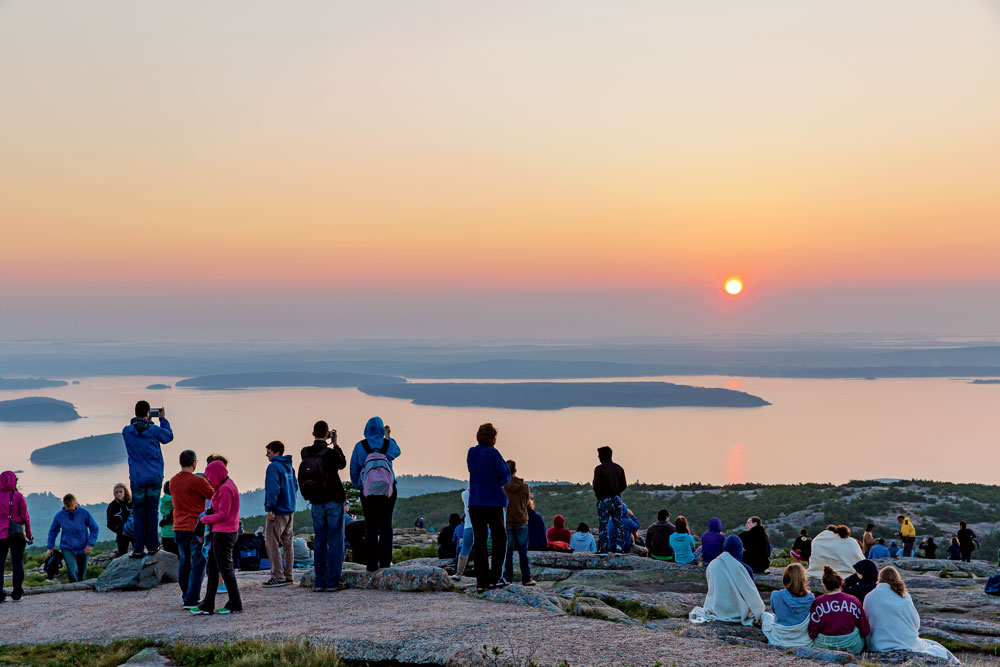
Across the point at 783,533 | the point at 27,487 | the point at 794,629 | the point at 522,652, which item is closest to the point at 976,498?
the point at 783,533

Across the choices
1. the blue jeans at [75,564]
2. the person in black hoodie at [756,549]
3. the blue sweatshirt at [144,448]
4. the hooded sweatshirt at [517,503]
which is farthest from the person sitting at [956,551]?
the blue jeans at [75,564]

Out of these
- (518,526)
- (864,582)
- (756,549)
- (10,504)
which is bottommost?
(756,549)

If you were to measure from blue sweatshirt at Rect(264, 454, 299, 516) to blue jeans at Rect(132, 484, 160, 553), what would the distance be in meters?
2.67

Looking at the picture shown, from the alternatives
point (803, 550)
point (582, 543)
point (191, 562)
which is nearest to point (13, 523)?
point (191, 562)

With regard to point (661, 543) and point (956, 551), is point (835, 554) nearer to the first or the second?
point (661, 543)

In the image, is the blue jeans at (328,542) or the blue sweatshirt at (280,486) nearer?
the blue jeans at (328,542)

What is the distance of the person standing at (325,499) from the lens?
12.3 m

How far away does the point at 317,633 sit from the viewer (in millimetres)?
10180

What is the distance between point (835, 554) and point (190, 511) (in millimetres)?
11645

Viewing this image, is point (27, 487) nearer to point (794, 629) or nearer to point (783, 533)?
point (783, 533)

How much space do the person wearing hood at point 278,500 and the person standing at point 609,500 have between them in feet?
21.3

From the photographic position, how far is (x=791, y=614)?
1093cm

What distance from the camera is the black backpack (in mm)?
12305

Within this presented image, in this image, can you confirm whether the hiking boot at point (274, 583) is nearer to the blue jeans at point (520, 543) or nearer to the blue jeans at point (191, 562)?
the blue jeans at point (191, 562)
